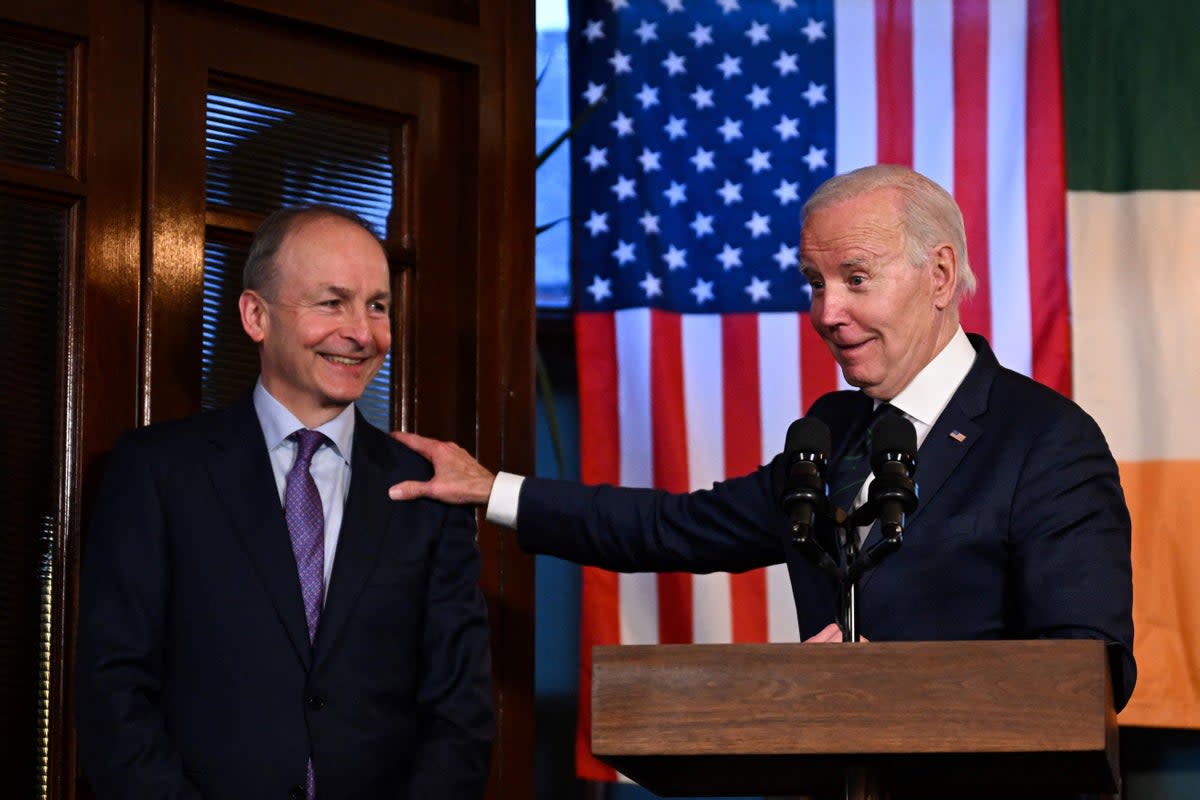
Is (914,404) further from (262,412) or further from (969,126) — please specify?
(969,126)

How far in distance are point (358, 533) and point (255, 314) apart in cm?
45

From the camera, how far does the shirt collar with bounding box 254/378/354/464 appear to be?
2998 millimetres

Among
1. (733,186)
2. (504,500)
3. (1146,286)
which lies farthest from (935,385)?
(733,186)

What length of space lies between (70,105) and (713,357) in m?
2.17

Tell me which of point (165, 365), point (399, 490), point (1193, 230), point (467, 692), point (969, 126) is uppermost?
point (969, 126)

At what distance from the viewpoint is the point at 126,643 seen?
2.70m

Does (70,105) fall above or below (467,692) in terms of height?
above

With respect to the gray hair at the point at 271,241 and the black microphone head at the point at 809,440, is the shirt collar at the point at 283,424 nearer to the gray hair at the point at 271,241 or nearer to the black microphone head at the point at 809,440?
the gray hair at the point at 271,241

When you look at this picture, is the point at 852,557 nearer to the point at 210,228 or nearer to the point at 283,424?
the point at 283,424

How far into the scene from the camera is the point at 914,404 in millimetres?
2893

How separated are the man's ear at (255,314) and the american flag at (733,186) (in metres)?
1.90

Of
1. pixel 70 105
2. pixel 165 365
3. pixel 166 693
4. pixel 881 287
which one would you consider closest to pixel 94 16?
pixel 70 105

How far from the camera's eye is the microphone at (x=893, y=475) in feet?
7.04

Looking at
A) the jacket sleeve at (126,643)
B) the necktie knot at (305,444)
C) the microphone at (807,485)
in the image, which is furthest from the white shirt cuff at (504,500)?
the microphone at (807,485)
